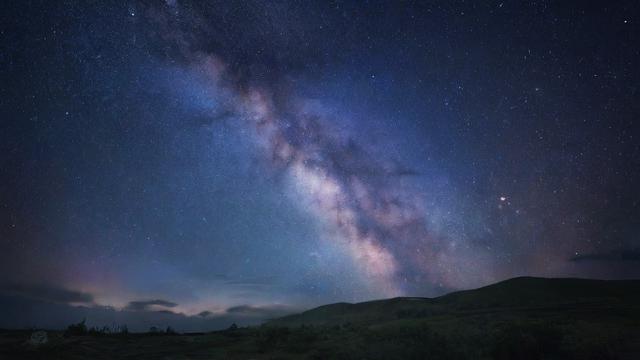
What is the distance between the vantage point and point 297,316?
7612cm

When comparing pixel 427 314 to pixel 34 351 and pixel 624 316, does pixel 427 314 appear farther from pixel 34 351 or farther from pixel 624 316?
pixel 34 351

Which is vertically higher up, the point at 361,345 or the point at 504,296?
the point at 504,296

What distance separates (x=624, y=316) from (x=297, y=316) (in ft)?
190

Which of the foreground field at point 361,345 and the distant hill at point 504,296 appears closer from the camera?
the foreground field at point 361,345

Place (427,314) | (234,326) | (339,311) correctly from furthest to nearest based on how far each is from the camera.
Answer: (339,311) < (427,314) < (234,326)

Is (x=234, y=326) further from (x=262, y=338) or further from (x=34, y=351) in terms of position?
(x=34, y=351)

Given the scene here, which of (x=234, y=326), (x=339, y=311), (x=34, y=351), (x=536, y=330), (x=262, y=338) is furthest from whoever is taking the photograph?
(x=339, y=311)

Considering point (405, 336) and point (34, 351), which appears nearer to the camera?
point (34, 351)

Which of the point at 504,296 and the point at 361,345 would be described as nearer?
the point at 361,345

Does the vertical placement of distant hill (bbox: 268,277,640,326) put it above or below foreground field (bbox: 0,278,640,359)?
above

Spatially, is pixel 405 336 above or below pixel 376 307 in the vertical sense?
below

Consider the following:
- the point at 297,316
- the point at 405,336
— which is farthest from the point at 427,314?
the point at 297,316

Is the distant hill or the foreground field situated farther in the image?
the distant hill

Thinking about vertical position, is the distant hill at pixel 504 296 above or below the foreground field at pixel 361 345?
above
